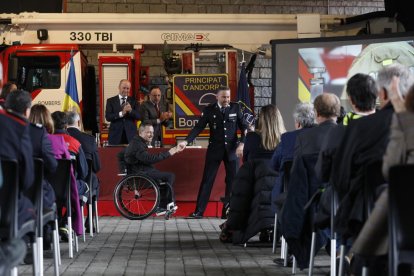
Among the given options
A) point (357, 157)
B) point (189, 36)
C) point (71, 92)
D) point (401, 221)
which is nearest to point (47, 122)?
point (357, 157)

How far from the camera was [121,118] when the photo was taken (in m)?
14.3

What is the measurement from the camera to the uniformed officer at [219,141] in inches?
484

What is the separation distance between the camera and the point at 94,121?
16.9 m

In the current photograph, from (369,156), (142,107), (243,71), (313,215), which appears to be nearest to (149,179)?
(142,107)

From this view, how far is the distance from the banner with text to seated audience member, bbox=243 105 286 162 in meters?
6.00

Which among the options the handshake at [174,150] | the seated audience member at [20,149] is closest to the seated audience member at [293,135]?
the seated audience member at [20,149]

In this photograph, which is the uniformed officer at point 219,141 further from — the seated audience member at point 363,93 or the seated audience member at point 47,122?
the seated audience member at point 363,93

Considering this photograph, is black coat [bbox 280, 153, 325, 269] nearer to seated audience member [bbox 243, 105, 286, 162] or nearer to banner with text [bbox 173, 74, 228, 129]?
seated audience member [bbox 243, 105, 286, 162]

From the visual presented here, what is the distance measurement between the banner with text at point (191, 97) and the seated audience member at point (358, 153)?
32.2 feet

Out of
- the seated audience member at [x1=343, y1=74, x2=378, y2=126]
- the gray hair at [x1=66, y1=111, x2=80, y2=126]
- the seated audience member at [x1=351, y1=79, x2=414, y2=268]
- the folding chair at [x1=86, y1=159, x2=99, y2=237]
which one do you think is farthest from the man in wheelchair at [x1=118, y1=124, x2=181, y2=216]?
the seated audience member at [x1=351, y1=79, x2=414, y2=268]

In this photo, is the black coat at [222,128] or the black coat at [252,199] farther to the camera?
the black coat at [222,128]

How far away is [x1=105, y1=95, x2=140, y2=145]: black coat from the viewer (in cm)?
1427

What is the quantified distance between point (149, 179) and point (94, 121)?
4884mm

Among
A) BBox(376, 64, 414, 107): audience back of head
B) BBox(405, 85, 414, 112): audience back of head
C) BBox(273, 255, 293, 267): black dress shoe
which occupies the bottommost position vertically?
BBox(273, 255, 293, 267): black dress shoe
